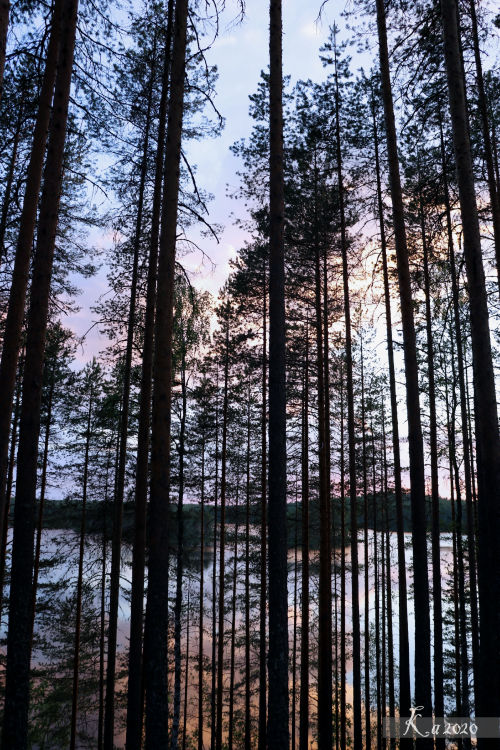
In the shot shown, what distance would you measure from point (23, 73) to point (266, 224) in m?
5.80

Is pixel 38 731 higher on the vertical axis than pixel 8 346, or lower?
lower

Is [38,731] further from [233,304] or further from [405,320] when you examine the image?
[405,320]

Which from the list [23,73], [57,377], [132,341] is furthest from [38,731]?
[23,73]

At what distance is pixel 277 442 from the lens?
19.5 ft

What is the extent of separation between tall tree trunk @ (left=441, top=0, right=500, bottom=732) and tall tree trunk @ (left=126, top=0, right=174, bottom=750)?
5.17 m

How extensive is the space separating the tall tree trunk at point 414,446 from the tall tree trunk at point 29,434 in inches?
210

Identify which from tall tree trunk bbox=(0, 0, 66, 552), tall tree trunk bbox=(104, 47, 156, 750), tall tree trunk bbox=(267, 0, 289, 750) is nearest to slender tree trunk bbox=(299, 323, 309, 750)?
tall tree trunk bbox=(104, 47, 156, 750)

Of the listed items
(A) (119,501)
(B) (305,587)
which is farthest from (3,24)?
(B) (305,587)

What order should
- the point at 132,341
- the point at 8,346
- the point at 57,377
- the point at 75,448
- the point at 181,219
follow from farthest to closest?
the point at 75,448, the point at 57,377, the point at 132,341, the point at 181,219, the point at 8,346

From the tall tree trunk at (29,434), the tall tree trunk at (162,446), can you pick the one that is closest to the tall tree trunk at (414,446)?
the tall tree trunk at (162,446)

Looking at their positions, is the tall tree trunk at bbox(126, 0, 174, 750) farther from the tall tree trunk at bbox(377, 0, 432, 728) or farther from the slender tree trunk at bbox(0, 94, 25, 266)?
the tall tree trunk at bbox(377, 0, 432, 728)

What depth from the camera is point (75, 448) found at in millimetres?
15930

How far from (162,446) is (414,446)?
4051mm

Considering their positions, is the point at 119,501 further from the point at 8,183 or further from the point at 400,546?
the point at 8,183
